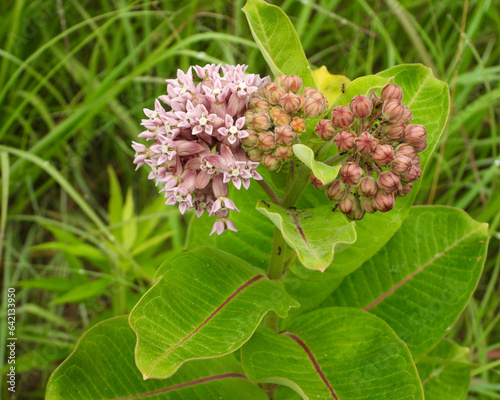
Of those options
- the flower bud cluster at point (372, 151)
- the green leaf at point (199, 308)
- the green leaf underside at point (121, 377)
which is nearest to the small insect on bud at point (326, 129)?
the flower bud cluster at point (372, 151)

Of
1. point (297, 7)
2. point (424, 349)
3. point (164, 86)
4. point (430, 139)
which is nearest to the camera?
point (430, 139)

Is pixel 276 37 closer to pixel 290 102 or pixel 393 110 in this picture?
pixel 290 102

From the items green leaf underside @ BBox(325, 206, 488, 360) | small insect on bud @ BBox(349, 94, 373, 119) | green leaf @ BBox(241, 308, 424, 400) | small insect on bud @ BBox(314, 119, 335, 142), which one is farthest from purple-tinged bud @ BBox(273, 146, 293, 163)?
green leaf underside @ BBox(325, 206, 488, 360)

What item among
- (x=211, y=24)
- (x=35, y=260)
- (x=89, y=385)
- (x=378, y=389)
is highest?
(x=211, y=24)

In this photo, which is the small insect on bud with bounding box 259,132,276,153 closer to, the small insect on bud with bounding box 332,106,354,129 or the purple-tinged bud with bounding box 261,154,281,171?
the purple-tinged bud with bounding box 261,154,281,171

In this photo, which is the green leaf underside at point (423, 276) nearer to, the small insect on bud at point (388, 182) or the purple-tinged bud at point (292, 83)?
the small insect on bud at point (388, 182)

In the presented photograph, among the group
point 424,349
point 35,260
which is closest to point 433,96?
point 424,349

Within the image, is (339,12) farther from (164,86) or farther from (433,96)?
(433,96)
